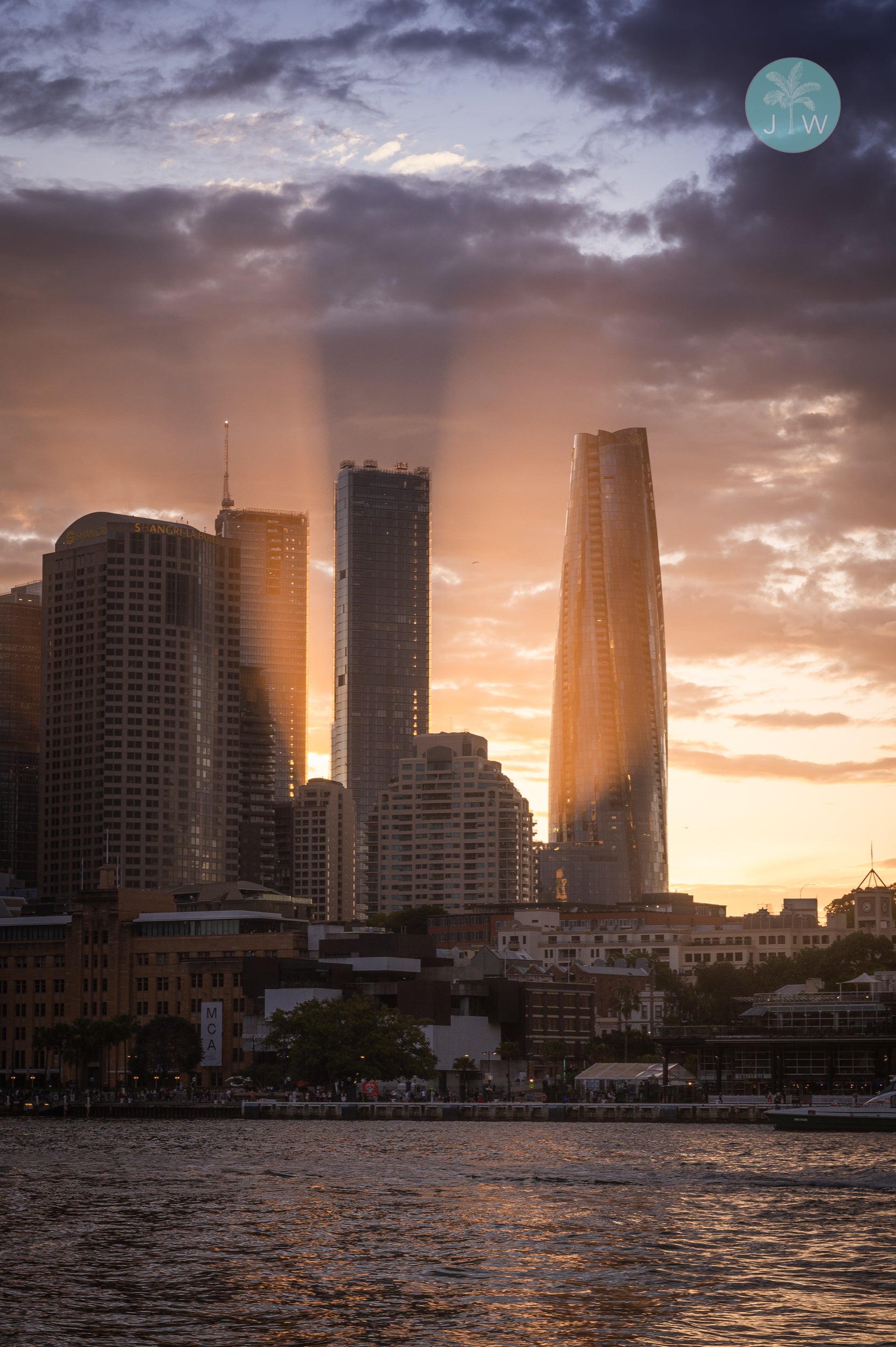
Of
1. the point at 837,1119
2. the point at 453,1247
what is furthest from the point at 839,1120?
the point at 453,1247

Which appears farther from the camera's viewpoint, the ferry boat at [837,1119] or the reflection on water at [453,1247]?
the ferry boat at [837,1119]

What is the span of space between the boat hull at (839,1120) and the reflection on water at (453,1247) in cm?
1819

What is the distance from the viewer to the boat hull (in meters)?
172

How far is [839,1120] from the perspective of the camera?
172 metres

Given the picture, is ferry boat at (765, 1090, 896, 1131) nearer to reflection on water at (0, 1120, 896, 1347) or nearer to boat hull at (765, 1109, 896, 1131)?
boat hull at (765, 1109, 896, 1131)

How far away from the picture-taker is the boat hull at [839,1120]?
172m

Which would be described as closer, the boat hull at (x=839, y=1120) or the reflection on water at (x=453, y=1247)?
the reflection on water at (x=453, y=1247)

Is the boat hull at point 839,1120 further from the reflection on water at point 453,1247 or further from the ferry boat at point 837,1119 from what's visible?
the reflection on water at point 453,1247

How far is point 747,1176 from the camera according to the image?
123 meters

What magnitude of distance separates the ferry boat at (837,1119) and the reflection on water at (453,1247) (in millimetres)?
18282

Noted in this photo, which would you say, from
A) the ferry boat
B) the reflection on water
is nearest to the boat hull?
the ferry boat

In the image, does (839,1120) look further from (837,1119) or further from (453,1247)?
(453,1247)

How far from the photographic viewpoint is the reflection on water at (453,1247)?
68.6 m

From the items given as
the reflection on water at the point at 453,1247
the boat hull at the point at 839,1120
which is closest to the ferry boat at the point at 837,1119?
the boat hull at the point at 839,1120
